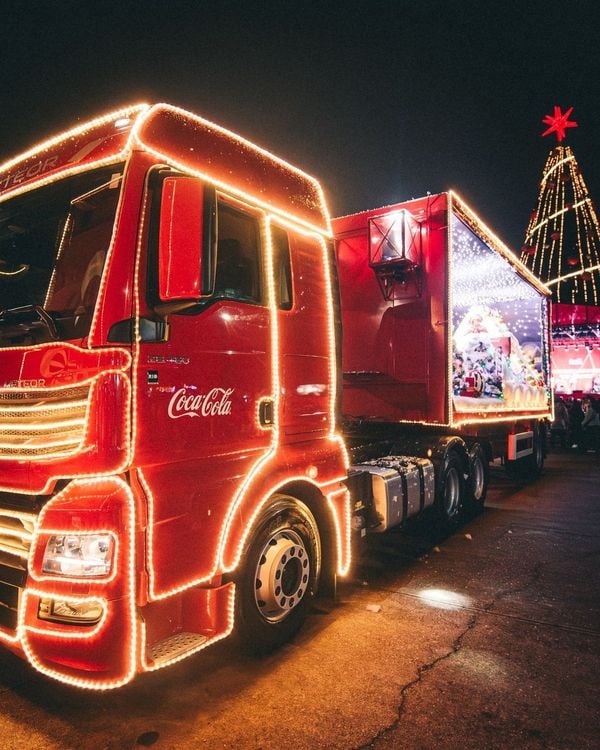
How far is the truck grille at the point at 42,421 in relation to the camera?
253 cm

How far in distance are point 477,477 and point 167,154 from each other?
5997 millimetres

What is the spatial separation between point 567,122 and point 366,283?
970 centimetres

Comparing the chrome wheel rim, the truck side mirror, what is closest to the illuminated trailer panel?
the chrome wheel rim

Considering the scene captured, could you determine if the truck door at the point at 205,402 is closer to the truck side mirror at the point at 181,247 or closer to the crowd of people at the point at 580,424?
the truck side mirror at the point at 181,247

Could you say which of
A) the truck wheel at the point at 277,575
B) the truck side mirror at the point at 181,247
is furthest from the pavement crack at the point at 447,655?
the truck side mirror at the point at 181,247

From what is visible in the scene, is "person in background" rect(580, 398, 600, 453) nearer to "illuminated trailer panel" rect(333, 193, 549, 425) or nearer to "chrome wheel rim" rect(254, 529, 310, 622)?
"illuminated trailer panel" rect(333, 193, 549, 425)

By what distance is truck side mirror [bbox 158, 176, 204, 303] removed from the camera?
2.54m

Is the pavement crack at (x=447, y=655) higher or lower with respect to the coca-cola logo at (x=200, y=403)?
lower

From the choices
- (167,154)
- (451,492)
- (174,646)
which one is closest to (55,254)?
(167,154)

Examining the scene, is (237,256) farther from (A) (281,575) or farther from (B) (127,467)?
(A) (281,575)

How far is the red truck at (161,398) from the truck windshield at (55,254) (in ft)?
0.04

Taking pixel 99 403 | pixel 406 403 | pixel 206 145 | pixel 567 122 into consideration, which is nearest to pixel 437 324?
pixel 406 403

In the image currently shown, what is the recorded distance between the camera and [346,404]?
6.50 meters

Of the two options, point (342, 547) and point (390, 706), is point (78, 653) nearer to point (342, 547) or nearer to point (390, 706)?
point (390, 706)
